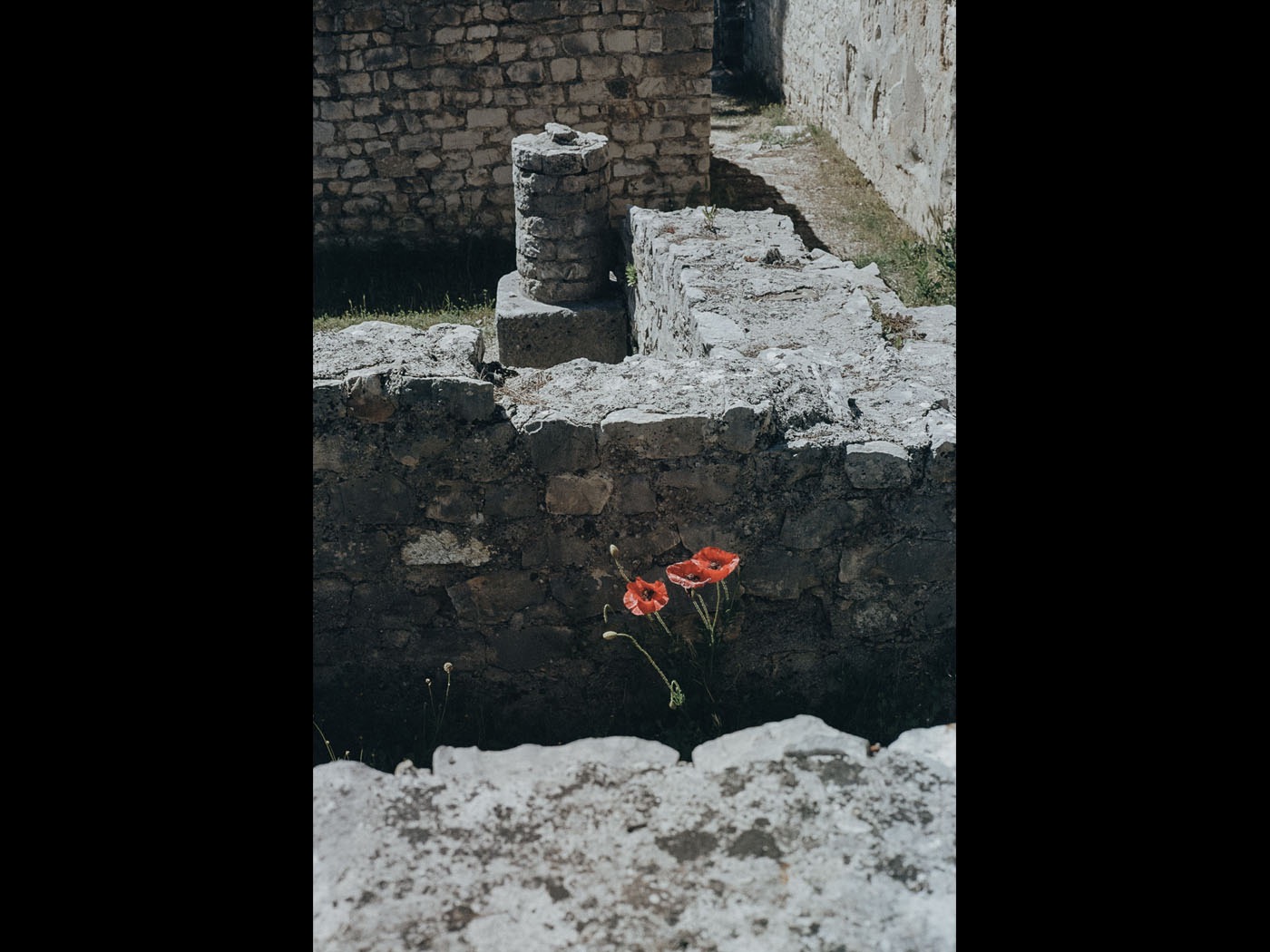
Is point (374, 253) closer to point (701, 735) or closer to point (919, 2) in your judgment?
point (919, 2)

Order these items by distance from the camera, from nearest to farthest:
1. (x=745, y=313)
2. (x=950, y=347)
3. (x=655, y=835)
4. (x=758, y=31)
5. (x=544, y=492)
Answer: (x=655, y=835)
(x=544, y=492)
(x=950, y=347)
(x=745, y=313)
(x=758, y=31)

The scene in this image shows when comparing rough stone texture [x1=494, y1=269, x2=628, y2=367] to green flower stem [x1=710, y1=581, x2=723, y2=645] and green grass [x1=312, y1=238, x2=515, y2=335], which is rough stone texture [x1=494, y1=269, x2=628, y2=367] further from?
green flower stem [x1=710, y1=581, x2=723, y2=645]

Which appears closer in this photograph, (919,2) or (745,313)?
(745,313)

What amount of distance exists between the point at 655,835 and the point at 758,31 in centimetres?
1609

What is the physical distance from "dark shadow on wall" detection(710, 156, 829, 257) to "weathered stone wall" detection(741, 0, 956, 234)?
84cm

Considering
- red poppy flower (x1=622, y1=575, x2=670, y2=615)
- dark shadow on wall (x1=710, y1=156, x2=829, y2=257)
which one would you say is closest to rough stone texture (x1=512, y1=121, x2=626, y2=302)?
dark shadow on wall (x1=710, y1=156, x2=829, y2=257)

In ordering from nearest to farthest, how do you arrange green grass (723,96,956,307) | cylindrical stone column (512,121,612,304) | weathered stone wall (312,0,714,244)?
cylindrical stone column (512,121,612,304) < green grass (723,96,956,307) < weathered stone wall (312,0,714,244)

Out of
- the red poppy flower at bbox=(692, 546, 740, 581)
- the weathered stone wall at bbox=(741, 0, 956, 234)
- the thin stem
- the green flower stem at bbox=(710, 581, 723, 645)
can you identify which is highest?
the weathered stone wall at bbox=(741, 0, 956, 234)

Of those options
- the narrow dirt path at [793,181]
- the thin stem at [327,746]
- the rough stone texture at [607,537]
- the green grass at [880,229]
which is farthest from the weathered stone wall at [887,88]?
the thin stem at [327,746]

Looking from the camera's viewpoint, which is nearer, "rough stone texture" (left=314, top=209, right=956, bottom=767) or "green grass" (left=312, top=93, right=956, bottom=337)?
"rough stone texture" (left=314, top=209, right=956, bottom=767)

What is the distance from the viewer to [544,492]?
3396 mm

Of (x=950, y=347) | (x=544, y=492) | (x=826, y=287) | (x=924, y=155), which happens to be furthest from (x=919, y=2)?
(x=544, y=492)

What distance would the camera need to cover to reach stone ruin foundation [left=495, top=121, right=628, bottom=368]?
708 cm

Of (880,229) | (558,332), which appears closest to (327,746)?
(558,332)
